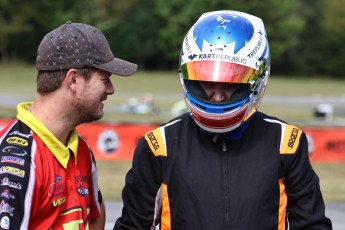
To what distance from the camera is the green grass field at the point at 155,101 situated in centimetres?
1138

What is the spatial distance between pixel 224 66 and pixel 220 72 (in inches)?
1.3

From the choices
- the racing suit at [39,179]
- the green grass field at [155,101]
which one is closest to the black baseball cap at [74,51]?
the racing suit at [39,179]

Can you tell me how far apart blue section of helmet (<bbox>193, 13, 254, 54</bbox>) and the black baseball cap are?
422mm

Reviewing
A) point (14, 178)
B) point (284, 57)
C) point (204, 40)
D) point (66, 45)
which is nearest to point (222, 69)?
point (204, 40)

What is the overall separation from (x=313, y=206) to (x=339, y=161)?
1115 centimetres

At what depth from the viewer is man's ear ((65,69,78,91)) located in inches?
102

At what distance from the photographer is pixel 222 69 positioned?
250 centimetres

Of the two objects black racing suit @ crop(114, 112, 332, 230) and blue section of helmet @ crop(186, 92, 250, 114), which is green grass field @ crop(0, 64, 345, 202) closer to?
black racing suit @ crop(114, 112, 332, 230)

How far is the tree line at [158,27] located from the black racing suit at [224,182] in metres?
63.4

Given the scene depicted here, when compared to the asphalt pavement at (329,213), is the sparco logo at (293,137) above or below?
above

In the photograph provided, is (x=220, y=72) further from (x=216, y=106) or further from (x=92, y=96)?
(x=92, y=96)

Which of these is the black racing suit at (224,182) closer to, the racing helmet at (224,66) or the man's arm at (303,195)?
the man's arm at (303,195)

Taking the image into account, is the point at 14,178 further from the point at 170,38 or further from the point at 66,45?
the point at 170,38

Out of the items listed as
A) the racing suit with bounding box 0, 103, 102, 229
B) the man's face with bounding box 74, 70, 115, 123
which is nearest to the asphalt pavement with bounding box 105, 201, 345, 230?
the racing suit with bounding box 0, 103, 102, 229
